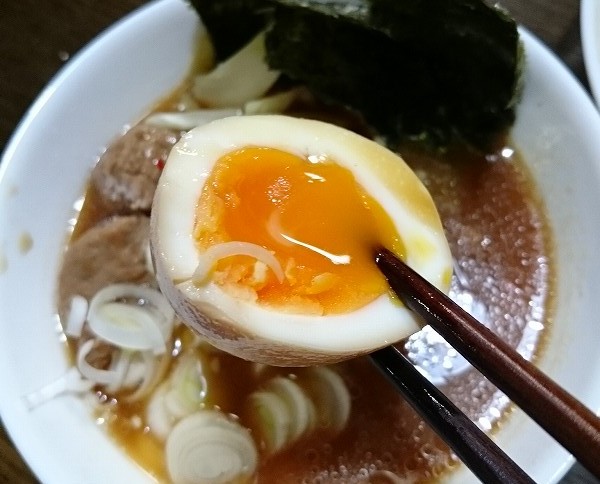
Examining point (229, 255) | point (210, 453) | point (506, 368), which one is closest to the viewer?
point (506, 368)

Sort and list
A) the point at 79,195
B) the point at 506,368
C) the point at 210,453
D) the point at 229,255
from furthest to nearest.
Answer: the point at 79,195, the point at 210,453, the point at 229,255, the point at 506,368

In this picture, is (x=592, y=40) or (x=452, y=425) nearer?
(x=452, y=425)

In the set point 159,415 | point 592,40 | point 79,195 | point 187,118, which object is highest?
point 592,40

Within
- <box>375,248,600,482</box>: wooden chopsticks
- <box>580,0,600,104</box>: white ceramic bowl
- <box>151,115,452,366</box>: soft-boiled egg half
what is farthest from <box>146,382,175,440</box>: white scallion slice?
<box>580,0,600,104</box>: white ceramic bowl

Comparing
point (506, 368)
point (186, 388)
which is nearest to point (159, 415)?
point (186, 388)

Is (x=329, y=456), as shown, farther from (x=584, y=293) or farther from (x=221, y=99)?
(x=221, y=99)

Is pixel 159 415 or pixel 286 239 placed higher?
pixel 286 239

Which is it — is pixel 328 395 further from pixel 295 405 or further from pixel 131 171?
pixel 131 171

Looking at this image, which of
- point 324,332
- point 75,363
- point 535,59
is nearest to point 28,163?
point 75,363

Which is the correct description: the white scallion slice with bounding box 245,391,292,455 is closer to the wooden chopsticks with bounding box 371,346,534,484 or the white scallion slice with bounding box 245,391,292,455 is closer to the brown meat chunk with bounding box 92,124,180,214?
the wooden chopsticks with bounding box 371,346,534,484
